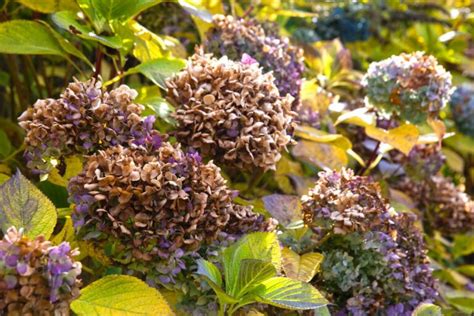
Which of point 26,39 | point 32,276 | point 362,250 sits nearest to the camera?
point 32,276

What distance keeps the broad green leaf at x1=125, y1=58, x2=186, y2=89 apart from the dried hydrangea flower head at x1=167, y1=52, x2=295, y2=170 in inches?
2.8

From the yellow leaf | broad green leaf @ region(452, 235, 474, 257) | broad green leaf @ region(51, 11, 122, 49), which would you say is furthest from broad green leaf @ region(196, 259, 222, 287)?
broad green leaf @ region(452, 235, 474, 257)

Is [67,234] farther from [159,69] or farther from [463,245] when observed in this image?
[463,245]

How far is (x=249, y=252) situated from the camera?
81cm

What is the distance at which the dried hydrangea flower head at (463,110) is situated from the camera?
2045 mm

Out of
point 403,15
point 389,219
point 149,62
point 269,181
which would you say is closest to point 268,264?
point 389,219

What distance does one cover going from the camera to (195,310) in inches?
32.1

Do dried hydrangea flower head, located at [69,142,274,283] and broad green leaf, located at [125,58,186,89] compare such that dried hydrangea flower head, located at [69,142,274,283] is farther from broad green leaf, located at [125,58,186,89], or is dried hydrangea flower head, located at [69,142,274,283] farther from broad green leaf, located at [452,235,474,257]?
broad green leaf, located at [452,235,474,257]

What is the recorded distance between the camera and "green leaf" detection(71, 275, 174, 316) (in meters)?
0.73

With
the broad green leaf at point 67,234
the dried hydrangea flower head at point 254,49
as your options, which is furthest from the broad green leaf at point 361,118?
the broad green leaf at point 67,234

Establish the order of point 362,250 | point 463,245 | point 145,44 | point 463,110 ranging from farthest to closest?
point 463,110, point 463,245, point 145,44, point 362,250

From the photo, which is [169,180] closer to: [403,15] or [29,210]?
[29,210]

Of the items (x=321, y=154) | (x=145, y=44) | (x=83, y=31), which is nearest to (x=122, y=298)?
(x=83, y=31)

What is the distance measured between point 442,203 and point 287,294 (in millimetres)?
847
